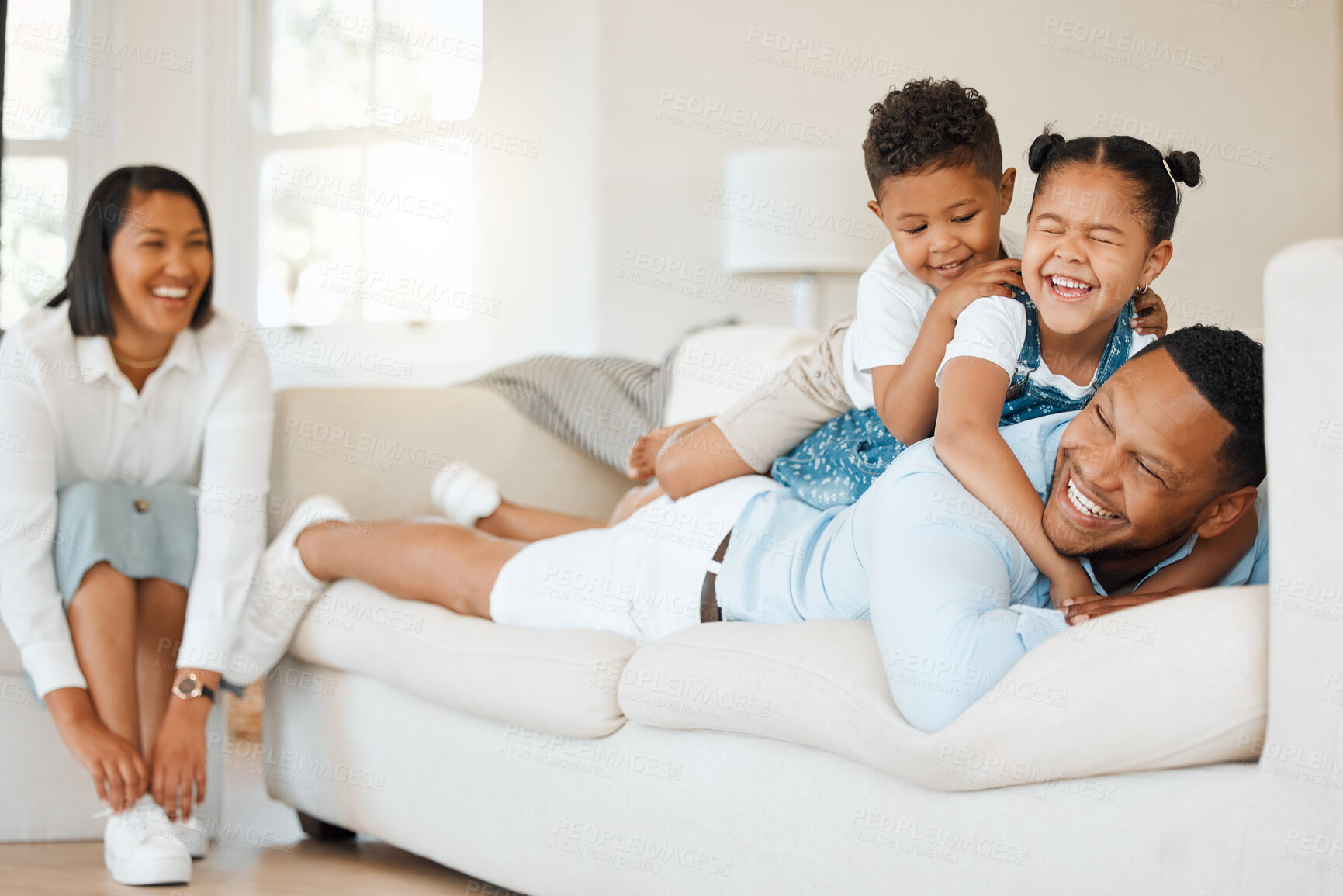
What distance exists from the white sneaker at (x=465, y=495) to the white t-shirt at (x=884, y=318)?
0.79m

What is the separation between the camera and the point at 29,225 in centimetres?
479

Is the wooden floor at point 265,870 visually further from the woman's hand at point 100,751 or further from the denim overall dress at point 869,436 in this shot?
the denim overall dress at point 869,436

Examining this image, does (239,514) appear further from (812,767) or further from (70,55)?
(70,55)

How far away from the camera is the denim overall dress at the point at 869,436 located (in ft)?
4.75

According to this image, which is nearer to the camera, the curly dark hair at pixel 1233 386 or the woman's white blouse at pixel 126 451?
the curly dark hair at pixel 1233 386

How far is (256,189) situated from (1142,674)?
4421mm

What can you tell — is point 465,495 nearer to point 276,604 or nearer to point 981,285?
point 276,604

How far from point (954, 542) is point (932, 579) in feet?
0.20

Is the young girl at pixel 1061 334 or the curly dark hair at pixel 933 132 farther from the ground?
the curly dark hair at pixel 933 132

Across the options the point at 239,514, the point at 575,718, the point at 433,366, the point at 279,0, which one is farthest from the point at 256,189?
the point at 575,718

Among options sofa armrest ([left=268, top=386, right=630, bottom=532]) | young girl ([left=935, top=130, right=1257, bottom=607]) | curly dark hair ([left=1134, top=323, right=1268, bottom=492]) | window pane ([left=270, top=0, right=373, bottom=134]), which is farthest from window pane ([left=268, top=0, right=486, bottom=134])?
curly dark hair ([left=1134, top=323, right=1268, bottom=492])

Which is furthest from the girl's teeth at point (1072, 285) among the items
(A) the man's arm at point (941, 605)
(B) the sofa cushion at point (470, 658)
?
(B) the sofa cushion at point (470, 658)

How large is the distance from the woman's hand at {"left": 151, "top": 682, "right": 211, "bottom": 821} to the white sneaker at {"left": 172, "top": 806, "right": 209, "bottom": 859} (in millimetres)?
14

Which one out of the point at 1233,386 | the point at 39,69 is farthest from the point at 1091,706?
the point at 39,69
